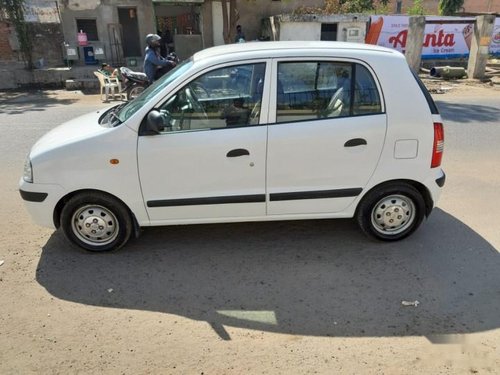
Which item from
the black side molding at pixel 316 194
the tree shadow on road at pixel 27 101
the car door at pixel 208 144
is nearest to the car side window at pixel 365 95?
the black side molding at pixel 316 194

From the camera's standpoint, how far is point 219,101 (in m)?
3.69

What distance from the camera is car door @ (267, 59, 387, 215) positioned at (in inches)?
144

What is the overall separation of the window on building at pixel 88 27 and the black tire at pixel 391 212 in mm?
19284

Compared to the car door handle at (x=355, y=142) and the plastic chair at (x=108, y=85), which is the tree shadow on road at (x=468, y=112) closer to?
the car door handle at (x=355, y=142)

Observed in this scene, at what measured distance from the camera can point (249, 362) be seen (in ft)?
8.86

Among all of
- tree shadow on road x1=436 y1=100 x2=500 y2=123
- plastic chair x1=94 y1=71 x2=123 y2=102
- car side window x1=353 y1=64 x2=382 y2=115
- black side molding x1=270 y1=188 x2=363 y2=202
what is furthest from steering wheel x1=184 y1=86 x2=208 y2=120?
plastic chair x1=94 y1=71 x2=123 y2=102

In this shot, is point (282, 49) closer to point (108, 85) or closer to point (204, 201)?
point (204, 201)

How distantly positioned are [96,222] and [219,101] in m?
1.55

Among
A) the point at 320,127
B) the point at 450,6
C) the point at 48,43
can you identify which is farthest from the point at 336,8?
the point at 320,127

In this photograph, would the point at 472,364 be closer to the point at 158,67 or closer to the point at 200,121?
the point at 200,121

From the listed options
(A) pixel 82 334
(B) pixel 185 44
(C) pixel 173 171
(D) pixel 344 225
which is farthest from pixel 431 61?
(A) pixel 82 334

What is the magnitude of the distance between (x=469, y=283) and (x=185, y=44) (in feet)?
65.3

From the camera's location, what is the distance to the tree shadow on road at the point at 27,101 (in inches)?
453

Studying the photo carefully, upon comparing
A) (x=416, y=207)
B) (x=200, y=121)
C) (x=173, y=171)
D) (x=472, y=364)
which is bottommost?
(x=472, y=364)
